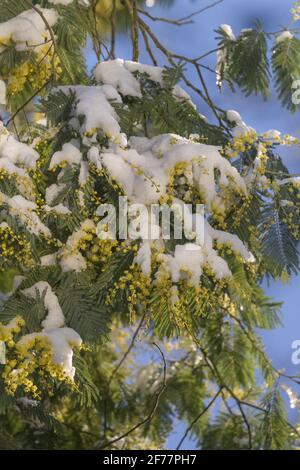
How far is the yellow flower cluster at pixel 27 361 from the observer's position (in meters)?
2.35

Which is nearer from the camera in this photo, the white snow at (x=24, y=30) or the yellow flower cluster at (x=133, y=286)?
the yellow flower cluster at (x=133, y=286)

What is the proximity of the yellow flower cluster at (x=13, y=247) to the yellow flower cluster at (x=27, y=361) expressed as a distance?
0.18m

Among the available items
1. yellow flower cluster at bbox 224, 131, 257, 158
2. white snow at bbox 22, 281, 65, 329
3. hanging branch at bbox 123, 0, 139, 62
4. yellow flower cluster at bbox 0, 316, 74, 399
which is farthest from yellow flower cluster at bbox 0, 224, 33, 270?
hanging branch at bbox 123, 0, 139, 62

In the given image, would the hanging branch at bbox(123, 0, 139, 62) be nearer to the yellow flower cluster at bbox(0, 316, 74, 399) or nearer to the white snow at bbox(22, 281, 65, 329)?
the white snow at bbox(22, 281, 65, 329)

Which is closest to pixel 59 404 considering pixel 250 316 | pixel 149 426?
pixel 149 426

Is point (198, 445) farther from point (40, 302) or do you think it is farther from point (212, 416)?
point (40, 302)

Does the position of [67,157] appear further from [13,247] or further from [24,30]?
[24,30]

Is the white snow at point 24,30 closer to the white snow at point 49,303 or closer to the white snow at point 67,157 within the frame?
the white snow at point 67,157

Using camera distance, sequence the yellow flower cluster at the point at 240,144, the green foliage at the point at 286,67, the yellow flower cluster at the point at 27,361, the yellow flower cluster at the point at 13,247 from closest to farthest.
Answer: the yellow flower cluster at the point at 27,361 < the yellow flower cluster at the point at 13,247 < the yellow flower cluster at the point at 240,144 < the green foliage at the point at 286,67

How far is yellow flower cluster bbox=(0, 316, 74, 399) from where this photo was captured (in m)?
2.35

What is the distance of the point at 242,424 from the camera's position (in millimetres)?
4508

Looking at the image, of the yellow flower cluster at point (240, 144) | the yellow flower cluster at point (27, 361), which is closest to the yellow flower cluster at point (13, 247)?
the yellow flower cluster at point (27, 361)

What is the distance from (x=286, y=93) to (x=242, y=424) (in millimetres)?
1847

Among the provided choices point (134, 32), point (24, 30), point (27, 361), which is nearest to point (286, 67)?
point (134, 32)
